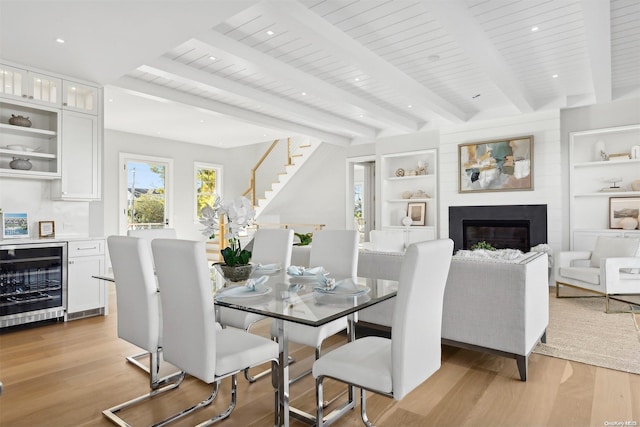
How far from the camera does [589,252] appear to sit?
514 cm

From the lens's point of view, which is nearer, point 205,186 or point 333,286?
point 333,286

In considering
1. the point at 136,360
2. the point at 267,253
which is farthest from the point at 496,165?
the point at 136,360

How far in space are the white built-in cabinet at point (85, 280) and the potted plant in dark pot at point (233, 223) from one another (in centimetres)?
228

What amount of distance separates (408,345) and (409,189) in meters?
6.35

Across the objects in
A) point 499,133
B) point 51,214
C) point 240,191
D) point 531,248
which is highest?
point 499,133

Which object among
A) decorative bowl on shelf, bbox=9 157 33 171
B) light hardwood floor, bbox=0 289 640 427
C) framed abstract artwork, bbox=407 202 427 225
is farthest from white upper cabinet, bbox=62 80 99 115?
framed abstract artwork, bbox=407 202 427 225

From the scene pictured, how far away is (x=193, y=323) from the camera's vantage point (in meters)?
1.77

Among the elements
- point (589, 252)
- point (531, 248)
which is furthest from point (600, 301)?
point (531, 248)

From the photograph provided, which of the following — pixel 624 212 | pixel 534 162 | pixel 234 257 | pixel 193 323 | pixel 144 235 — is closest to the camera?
pixel 193 323

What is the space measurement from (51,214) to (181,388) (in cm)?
301

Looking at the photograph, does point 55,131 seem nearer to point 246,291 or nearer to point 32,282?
point 32,282

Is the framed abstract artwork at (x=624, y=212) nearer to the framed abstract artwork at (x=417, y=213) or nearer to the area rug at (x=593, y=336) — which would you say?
the area rug at (x=593, y=336)

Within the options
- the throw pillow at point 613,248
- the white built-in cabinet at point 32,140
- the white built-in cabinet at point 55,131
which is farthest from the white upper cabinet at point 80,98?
the throw pillow at point 613,248

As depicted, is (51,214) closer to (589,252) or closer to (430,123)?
(430,123)
